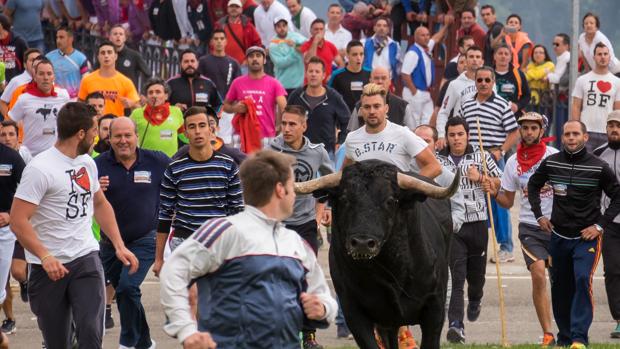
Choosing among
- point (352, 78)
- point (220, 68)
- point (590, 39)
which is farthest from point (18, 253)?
point (590, 39)

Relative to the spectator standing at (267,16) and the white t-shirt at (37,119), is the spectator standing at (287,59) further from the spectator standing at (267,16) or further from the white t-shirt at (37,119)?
the white t-shirt at (37,119)

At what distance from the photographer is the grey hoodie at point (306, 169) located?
13.2m

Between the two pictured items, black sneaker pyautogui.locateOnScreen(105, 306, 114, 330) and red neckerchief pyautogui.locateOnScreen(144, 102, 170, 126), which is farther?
red neckerchief pyautogui.locateOnScreen(144, 102, 170, 126)

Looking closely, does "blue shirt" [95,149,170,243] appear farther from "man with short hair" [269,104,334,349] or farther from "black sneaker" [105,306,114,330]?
"black sneaker" [105,306,114,330]

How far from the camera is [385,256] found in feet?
33.3

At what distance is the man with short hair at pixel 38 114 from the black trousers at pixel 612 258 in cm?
666

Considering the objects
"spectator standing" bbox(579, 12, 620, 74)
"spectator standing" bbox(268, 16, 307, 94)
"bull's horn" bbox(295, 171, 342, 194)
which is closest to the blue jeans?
"bull's horn" bbox(295, 171, 342, 194)

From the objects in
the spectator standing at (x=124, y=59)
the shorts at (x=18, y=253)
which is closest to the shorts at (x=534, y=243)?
the shorts at (x=18, y=253)

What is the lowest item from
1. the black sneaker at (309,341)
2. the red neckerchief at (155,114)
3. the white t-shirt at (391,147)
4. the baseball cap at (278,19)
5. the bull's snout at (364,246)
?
the black sneaker at (309,341)

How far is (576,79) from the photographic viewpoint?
1930cm

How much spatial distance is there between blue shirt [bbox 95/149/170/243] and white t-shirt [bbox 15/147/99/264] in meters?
2.63

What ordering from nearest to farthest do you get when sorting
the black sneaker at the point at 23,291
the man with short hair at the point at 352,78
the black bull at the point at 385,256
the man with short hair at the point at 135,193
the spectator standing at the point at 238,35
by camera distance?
the black bull at the point at 385,256 → the man with short hair at the point at 135,193 → the black sneaker at the point at 23,291 → the man with short hair at the point at 352,78 → the spectator standing at the point at 238,35

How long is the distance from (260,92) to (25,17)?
6361 mm

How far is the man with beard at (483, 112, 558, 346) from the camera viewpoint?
13414 millimetres
